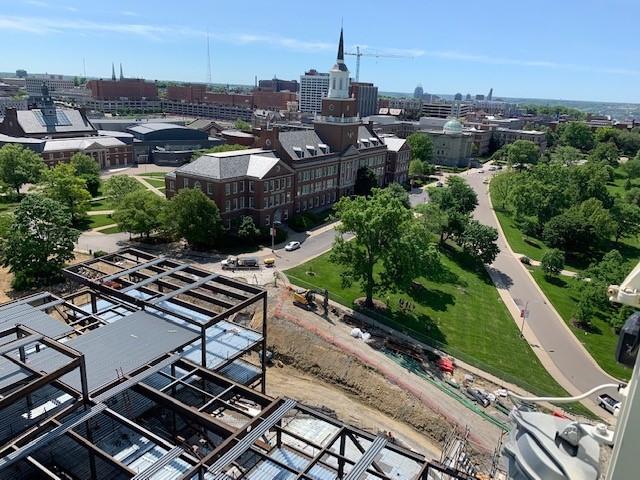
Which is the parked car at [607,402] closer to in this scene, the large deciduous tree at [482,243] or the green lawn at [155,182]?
the large deciduous tree at [482,243]

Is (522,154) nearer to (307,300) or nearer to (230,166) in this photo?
(230,166)

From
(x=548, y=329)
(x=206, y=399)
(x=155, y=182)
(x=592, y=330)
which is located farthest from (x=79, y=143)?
(x=592, y=330)

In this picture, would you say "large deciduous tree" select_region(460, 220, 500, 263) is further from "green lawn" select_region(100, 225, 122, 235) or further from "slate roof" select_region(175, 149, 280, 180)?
"green lawn" select_region(100, 225, 122, 235)

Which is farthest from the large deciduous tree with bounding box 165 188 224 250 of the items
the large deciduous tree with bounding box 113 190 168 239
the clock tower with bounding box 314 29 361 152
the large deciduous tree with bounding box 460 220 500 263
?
the large deciduous tree with bounding box 460 220 500 263

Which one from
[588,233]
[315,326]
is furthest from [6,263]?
[588,233]

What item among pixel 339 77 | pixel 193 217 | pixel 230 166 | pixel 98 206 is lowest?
pixel 98 206

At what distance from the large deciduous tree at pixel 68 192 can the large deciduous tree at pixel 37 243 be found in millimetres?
17573

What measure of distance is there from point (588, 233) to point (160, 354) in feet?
223

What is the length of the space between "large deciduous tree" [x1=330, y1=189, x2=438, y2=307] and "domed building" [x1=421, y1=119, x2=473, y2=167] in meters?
101

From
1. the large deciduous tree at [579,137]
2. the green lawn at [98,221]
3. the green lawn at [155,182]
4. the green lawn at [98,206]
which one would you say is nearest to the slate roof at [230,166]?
the green lawn at [98,221]

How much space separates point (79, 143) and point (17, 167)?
22412mm

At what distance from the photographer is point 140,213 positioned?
5700 centimetres

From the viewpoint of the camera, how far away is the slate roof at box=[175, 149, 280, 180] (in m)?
62.5

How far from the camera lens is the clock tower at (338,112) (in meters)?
81.2
